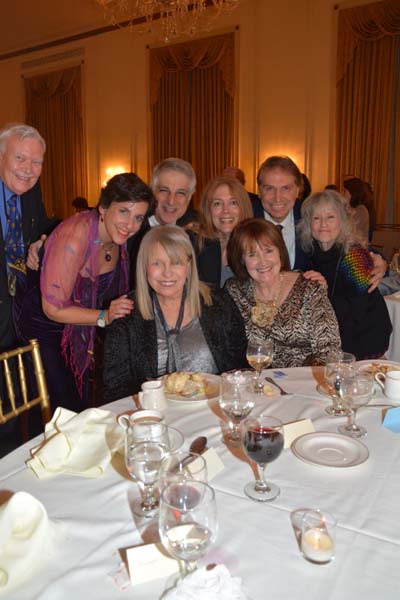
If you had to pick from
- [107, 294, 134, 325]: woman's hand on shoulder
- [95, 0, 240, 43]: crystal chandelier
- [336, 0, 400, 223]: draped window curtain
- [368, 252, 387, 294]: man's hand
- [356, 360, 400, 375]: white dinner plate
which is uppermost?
[95, 0, 240, 43]: crystal chandelier

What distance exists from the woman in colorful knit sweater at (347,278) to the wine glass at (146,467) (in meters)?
2.11

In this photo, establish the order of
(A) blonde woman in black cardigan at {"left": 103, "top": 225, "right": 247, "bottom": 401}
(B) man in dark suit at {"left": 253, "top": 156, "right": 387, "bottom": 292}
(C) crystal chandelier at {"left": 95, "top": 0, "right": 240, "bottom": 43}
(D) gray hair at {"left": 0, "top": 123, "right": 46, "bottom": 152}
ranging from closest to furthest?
1. (A) blonde woman in black cardigan at {"left": 103, "top": 225, "right": 247, "bottom": 401}
2. (D) gray hair at {"left": 0, "top": 123, "right": 46, "bottom": 152}
3. (B) man in dark suit at {"left": 253, "top": 156, "right": 387, "bottom": 292}
4. (C) crystal chandelier at {"left": 95, "top": 0, "right": 240, "bottom": 43}

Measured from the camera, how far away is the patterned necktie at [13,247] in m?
2.86

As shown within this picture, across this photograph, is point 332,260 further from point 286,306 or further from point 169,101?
point 169,101

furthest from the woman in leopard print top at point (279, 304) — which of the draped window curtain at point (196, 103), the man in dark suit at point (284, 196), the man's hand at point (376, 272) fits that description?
the draped window curtain at point (196, 103)

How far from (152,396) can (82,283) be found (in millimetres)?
1250

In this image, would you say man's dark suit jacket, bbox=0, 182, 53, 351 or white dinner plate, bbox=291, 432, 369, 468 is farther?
man's dark suit jacket, bbox=0, 182, 53, 351

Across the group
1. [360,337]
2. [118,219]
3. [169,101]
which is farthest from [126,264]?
[169,101]

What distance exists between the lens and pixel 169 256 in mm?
2379

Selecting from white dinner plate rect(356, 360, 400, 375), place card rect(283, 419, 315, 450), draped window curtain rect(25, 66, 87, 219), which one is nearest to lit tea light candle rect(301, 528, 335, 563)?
place card rect(283, 419, 315, 450)

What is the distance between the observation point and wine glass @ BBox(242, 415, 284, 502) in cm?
121

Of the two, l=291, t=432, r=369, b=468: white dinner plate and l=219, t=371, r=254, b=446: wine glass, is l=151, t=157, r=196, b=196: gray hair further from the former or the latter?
l=291, t=432, r=369, b=468: white dinner plate

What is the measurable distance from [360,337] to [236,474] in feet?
6.40

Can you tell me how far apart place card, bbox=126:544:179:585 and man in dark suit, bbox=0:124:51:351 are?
7.06 feet
